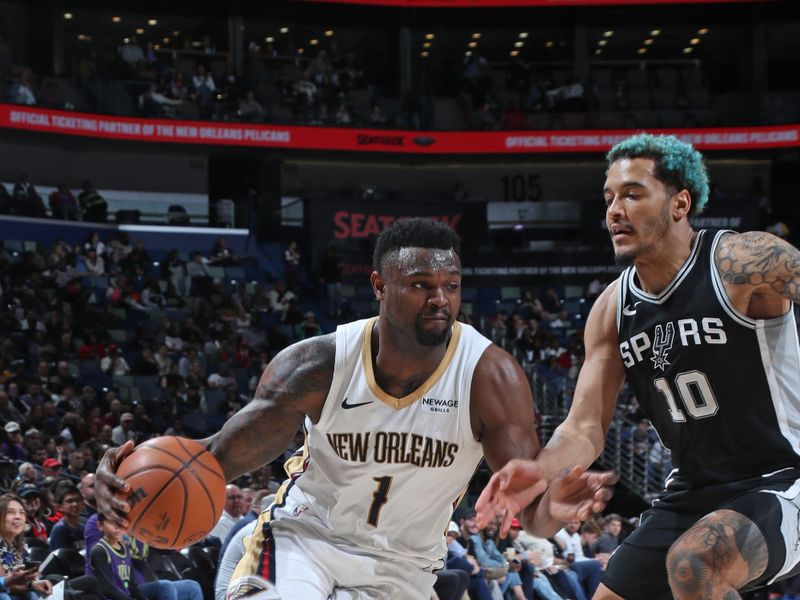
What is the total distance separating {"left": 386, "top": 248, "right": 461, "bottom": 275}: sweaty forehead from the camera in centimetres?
456

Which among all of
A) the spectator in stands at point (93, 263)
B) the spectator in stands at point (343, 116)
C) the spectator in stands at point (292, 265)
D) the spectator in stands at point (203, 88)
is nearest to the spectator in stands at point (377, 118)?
the spectator in stands at point (343, 116)

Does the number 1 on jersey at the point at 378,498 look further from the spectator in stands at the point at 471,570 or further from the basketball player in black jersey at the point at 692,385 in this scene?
the spectator in stands at the point at 471,570

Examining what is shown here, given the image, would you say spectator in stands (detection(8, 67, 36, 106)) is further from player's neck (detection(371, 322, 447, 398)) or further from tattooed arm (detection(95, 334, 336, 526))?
player's neck (detection(371, 322, 447, 398))

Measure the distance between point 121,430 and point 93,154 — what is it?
13.8 meters

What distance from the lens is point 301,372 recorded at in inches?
184

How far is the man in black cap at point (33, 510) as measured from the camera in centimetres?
975

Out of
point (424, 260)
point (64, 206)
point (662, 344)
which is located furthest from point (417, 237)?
point (64, 206)

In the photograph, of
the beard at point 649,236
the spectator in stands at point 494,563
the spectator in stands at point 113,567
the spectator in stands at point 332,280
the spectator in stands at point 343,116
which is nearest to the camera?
the beard at point 649,236

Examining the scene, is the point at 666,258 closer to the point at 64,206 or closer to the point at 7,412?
the point at 7,412

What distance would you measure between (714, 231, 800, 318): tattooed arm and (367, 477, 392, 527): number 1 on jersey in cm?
161

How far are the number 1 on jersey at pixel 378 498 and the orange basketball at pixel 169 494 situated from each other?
60 centimetres

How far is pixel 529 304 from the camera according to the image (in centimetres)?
2320

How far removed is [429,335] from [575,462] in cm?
84

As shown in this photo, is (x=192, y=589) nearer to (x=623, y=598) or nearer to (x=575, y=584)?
(x=575, y=584)
